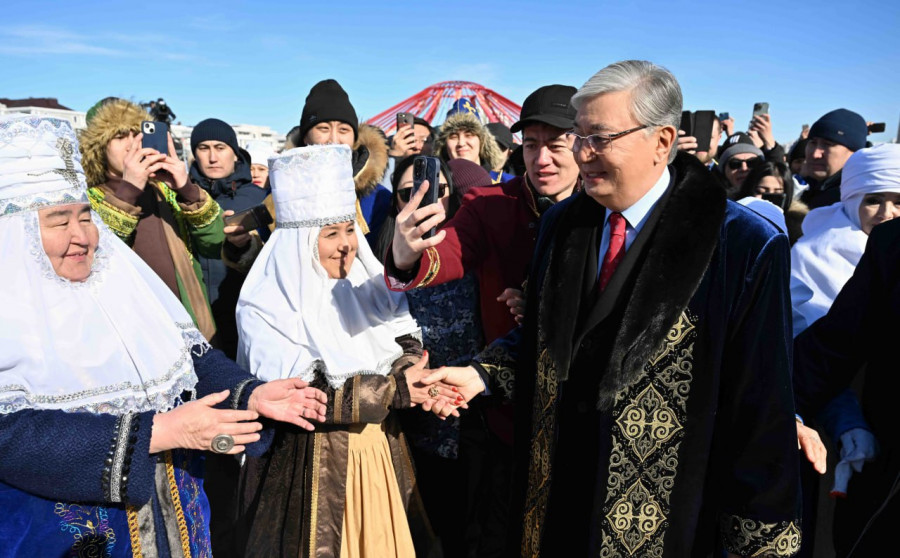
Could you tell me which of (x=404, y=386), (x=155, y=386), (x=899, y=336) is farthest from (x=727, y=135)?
(x=155, y=386)

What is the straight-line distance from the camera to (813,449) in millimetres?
2088

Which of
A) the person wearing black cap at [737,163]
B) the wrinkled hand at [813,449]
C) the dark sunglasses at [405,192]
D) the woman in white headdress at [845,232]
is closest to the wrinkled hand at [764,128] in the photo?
the person wearing black cap at [737,163]

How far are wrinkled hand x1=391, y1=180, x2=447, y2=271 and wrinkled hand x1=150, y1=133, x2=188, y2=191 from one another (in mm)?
1809

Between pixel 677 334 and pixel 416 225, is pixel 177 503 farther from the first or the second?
pixel 677 334

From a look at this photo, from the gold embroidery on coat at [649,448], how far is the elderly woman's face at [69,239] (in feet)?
6.02

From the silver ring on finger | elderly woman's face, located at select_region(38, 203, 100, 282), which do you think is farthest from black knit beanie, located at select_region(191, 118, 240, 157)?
the silver ring on finger

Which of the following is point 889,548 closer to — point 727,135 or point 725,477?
point 725,477

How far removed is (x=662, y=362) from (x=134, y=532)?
1837 mm

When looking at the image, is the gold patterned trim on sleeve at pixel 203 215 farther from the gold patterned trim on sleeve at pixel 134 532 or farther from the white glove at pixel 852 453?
the white glove at pixel 852 453

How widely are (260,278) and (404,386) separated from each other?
3.06 feet

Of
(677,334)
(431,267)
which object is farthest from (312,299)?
(677,334)

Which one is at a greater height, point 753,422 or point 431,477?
point 753,422

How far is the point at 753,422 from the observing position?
1.65 metres

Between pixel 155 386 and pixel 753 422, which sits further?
pixel 155 386
